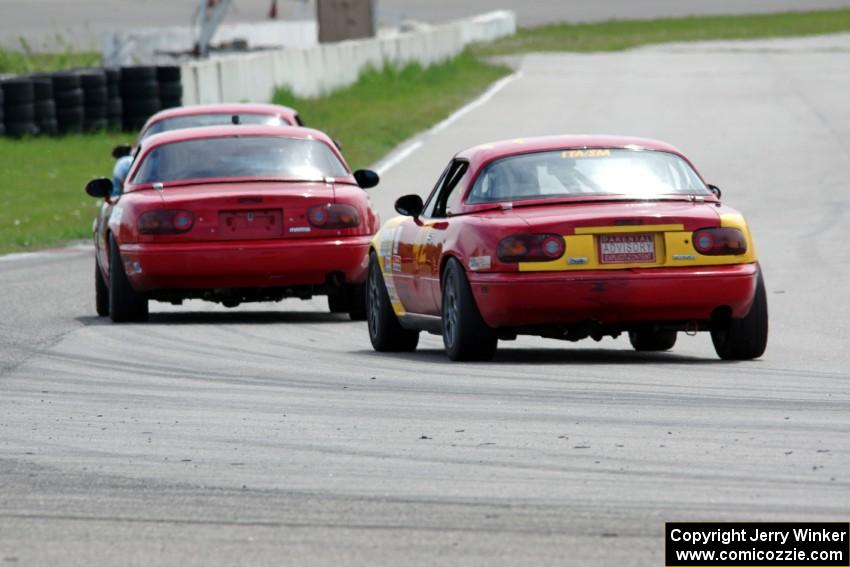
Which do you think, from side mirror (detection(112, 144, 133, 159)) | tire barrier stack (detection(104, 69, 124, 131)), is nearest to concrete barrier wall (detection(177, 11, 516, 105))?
tire barrier stack (detection(104, 69, 124, 131))

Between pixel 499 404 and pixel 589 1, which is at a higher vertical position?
pixel 499 404

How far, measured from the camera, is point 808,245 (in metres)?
19.3

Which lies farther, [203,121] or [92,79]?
[92,79]

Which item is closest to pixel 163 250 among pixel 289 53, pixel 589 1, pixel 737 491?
pixel 737 491

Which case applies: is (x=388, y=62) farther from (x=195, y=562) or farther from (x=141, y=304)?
(x=195, y=562)

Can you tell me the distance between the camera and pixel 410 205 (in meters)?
12.0

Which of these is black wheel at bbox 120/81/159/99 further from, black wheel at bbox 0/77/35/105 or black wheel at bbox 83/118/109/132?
black wheel at bbox 0/77/35/105

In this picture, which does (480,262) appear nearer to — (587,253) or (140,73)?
(587,253)

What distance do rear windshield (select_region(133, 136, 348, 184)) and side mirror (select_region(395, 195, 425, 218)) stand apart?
86.9 inches

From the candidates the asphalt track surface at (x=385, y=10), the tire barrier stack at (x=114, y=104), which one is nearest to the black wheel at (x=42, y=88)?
the tire barrier stack at (x=114, y=104)

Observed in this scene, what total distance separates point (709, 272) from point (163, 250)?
440 centimetres

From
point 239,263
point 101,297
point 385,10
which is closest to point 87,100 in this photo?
point 101,297

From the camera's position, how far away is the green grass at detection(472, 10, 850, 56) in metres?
64.3

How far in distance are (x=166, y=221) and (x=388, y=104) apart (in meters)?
26.6
